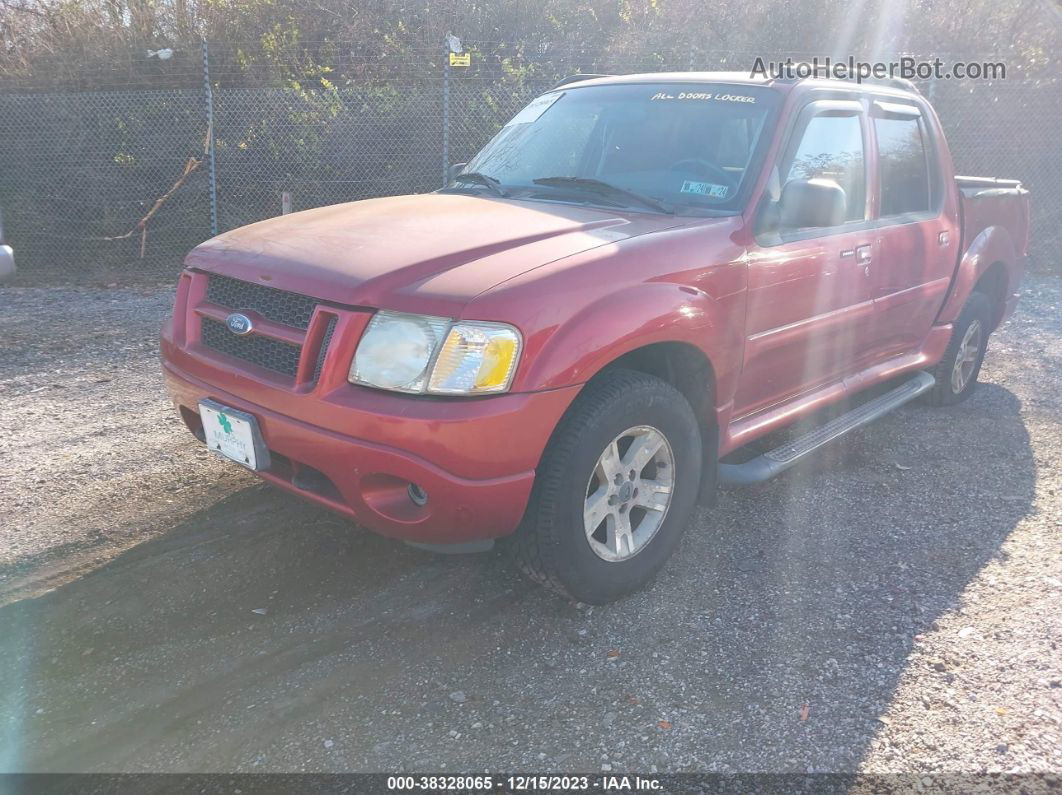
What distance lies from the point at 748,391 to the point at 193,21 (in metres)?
10.8

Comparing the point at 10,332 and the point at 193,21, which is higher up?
the point at 193,21

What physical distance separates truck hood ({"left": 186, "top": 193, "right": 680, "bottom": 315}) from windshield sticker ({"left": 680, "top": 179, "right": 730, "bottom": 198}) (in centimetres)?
31

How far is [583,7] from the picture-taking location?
1339 centimetres

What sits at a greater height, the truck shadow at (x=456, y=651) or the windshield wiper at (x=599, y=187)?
the windshield wiper at (x=599, y=187)

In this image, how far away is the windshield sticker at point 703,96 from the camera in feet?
12.0

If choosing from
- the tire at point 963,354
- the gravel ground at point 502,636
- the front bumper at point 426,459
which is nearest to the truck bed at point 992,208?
the tire at point 963,354

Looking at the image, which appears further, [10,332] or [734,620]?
[10,332]

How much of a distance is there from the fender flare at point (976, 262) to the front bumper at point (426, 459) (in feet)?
11.0

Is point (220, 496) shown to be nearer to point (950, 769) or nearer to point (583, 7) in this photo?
point (950, 769)

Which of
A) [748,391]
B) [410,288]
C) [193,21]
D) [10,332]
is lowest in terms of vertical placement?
[10,332]

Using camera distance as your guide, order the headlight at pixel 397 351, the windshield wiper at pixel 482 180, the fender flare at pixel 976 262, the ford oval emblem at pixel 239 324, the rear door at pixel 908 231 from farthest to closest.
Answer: the fender flare at pixel 976 262, the rear door at pixel 908 231, the windshield wiper at pixel 482 180, the ford oval emblem at pixel 239 324, the headlight at pixel 397 351

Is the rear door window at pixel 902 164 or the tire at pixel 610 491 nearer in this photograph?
the tire at pixel 610 491

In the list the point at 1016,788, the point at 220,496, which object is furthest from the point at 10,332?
the point at 1016,788

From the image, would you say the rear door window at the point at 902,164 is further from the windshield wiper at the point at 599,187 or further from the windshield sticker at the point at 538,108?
the windshield sticker at the point at 538,108
